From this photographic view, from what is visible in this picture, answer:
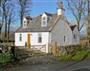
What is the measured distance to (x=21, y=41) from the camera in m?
52.2

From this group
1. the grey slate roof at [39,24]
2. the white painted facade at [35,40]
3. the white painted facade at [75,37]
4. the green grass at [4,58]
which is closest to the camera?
the green grass at [4,58]

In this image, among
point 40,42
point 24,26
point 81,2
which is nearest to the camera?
point 40,42

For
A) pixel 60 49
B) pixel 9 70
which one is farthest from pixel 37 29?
pixel 9 70

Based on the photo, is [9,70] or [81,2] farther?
[81,2]

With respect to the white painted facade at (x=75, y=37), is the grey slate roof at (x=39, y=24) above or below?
above

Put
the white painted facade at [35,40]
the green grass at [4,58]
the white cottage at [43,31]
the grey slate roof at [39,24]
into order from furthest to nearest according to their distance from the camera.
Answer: the grey slate roof at [39,24]
the white cottage at [43,31]
the white painted facade at [35,40]
the green grass at [4,58]

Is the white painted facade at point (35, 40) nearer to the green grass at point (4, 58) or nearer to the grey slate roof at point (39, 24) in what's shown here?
the grey slate roof at point (39, 24)

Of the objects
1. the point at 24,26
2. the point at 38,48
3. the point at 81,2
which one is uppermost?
the point at 81,2

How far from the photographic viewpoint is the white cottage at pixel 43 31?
48.8 metres

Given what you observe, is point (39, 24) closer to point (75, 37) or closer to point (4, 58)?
point (75, 37)

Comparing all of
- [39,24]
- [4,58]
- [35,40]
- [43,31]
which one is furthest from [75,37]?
[4,58]

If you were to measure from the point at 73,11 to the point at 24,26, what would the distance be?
19868 mm

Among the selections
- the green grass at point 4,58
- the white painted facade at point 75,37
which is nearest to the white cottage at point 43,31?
the white painted facade at point 75,37

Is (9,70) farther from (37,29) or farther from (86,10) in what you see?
(86,10)
